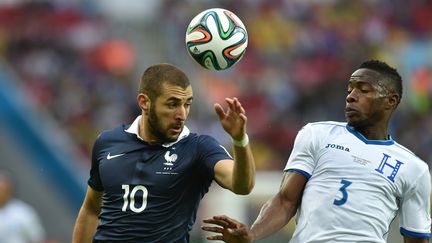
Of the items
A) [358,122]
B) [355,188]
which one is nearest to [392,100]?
[358,122]

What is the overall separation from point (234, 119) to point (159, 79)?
1016mm

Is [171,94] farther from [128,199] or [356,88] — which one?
[356,88]

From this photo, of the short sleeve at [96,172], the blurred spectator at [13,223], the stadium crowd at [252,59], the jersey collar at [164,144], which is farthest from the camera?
the stadium crowd at [252,59]

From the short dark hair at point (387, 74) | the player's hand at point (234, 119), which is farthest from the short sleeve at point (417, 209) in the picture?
the player's hand at point (234, 119)

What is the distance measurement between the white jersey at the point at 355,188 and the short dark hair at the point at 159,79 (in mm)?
841

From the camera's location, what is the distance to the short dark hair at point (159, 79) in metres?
6.57

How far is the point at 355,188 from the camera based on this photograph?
249 inches

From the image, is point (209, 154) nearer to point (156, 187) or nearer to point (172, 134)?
point (172, 134)

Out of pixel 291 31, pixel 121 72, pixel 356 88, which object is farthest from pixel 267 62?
pixel 356 88

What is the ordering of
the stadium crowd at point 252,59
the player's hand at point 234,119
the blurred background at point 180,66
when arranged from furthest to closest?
1. the stadium crowd at point 252,59
2. the blurred background at point 180,66
3. the player's hand at point 234,119

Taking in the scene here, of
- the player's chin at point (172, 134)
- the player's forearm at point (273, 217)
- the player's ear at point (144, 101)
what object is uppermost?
the player's ear at point (144, 101)

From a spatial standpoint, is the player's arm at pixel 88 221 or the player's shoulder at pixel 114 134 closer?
the player's shoulder at pixel 114 134

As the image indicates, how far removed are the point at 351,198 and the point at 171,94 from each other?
1.29m

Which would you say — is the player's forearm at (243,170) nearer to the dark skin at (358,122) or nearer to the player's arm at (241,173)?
the player's arm at (241,173)
